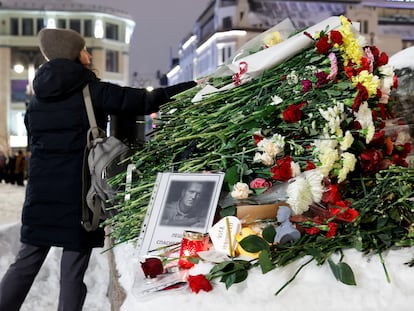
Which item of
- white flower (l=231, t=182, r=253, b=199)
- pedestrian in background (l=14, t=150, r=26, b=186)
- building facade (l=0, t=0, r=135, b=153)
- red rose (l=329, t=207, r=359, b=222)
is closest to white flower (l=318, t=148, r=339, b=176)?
red rose (l=329, t=207, r=359, b=222)

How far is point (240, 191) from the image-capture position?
6.88 ft

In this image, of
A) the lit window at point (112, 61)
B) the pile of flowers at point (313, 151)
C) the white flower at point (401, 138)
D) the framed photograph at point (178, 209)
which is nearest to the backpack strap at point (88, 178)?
the pile of flowers at point (313, 151)

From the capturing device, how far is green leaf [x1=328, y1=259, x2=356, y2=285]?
1.76 meters

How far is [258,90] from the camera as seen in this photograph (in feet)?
7.66

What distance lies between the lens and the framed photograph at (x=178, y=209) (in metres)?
2.11

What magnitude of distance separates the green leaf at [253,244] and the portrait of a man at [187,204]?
0.87 ft

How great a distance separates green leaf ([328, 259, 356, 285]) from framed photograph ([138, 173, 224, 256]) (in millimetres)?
453

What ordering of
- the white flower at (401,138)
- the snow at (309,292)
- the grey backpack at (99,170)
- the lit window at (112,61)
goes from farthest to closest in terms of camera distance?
the lit window at (112,61) < the grey backpack at (99,170) < the white flower at (401,138) < the snow at (309,292)

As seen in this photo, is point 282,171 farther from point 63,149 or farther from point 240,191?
point 63,149

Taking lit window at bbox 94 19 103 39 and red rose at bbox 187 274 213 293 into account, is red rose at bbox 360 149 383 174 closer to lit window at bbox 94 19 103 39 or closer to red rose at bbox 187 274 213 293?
red rose at bbox 187 274 213 293

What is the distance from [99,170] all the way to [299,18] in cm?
3432

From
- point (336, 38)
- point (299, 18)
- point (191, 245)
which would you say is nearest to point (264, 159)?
point (191, 245)

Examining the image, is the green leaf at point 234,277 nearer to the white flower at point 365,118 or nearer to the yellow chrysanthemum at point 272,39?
the white flower at point 365,118

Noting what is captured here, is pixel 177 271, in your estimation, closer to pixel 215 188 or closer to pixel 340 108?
pixel 215 188
